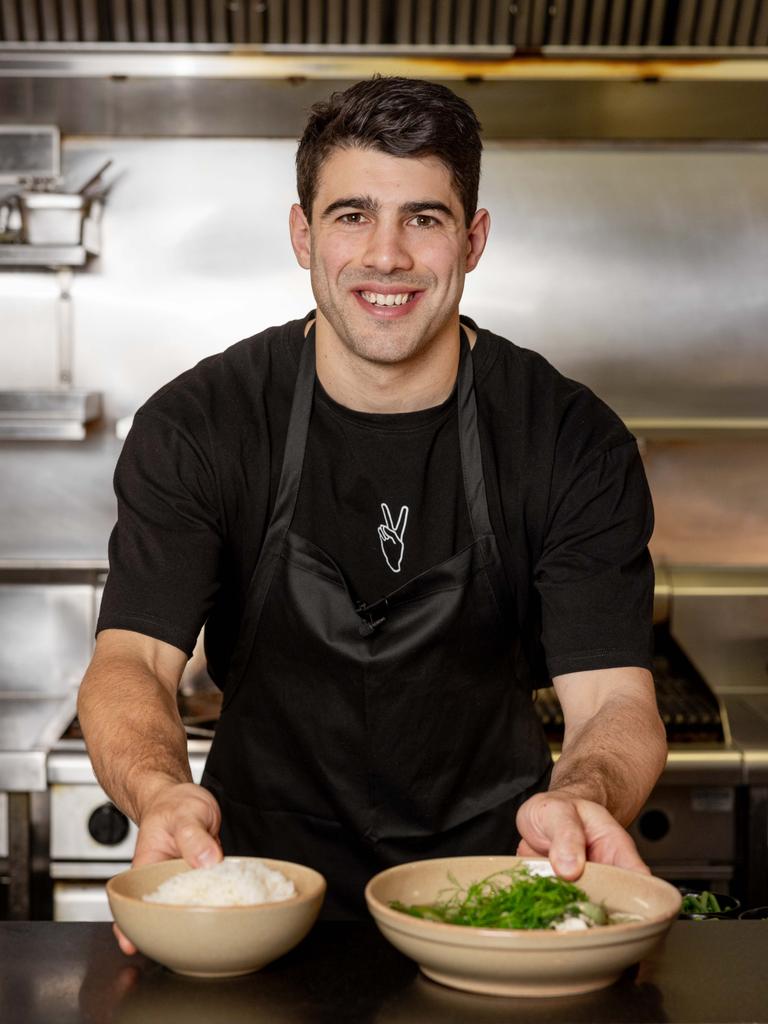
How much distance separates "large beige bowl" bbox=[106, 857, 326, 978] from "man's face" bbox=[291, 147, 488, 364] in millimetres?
859

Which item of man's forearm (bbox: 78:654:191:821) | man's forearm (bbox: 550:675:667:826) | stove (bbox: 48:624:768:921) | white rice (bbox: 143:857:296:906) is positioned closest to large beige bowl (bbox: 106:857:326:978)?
white rice (bbox: 143:857:296:906)

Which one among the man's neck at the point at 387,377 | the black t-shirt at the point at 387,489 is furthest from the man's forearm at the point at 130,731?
the man's neck at the point at 387,377

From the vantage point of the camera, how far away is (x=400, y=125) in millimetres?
1784

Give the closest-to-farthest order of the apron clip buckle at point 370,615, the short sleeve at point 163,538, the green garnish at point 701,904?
1. the green garnish at point 701,904
2. the short sleeve at point 163,538
3. the apron clip buckle at point 370,615

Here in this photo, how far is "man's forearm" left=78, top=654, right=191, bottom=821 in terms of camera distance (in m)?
1.46

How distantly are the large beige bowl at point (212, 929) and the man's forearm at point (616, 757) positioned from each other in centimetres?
39

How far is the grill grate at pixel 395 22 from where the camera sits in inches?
117

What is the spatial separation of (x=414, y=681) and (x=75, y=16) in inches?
73.5

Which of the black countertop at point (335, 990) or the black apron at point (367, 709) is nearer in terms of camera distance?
the black countertop at point (335, 990)

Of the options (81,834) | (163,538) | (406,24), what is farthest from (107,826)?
(406,24)

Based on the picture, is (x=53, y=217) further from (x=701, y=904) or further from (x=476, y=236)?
(x=701, y=904)

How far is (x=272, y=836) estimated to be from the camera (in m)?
2.02

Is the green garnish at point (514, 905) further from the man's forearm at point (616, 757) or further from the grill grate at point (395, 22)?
the grill grate at point (395, 22)

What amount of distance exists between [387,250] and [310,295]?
67.1 inches
